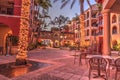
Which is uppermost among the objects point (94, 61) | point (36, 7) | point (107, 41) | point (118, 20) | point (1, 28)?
point (36, 7)

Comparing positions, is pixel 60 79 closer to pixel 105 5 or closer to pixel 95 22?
pixel 105 5

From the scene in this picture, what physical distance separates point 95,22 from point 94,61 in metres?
42.2

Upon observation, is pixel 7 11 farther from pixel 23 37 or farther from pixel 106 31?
pixel 106 31

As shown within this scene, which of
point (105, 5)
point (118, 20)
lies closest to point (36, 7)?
point (118, 20)

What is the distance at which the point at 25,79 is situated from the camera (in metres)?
5.69

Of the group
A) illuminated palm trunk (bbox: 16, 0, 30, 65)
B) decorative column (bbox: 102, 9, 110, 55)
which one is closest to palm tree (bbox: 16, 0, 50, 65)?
illuminated palm trunk (bbox: 16, 0, 30, 65)

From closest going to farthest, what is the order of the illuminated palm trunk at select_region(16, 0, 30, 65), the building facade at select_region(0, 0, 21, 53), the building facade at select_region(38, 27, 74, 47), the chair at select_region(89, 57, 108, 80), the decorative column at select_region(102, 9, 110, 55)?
the chair at select_region(89, 57, 108, 80) → the decorative column at select_region(102, 9, 110, 55) → the illuminated palm trunk at select_region(16, 0, 30, 65) → the building facade at select_region(0, 0, 21, 53) → the building facade at select_region(38, 27, 74, 47)

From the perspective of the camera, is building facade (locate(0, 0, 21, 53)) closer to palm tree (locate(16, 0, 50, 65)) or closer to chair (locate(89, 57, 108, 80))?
palm tree (locate(16, 0, 50, 65))

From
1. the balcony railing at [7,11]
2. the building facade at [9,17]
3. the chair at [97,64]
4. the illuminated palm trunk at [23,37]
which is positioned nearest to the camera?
the chair at [97,64]

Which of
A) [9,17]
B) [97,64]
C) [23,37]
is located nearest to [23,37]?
[23,37]

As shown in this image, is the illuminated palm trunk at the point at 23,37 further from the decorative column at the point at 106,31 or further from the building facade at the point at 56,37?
the building facade at the point at 56,37

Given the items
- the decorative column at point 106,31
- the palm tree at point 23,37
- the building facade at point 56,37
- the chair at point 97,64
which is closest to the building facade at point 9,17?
the palm tree at point 23,37

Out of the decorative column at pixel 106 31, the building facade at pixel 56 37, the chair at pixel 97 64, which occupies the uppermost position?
the building facade at pixel 56 37

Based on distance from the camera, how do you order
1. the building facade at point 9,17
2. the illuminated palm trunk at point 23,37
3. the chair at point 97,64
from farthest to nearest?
1. the building facade at point 9,17
2. the illuminated palm trunk at point 23,37
3. the chair at point 97,64
